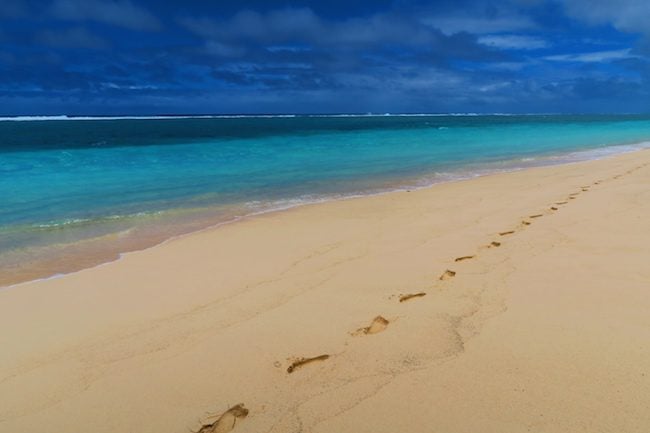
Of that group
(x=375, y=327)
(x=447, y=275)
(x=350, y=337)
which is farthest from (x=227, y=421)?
(x=447, y=275)

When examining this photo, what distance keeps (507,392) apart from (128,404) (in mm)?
1984

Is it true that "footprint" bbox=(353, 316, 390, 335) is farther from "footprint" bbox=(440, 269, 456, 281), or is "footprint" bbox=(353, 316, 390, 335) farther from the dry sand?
"footprint" bbox=(440, 269, 456, 281)

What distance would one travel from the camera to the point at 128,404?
2695 millimetres

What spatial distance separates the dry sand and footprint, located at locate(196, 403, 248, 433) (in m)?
0.01

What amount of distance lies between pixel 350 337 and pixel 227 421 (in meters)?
1.04

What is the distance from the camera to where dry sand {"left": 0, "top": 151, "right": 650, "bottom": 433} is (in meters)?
2.47

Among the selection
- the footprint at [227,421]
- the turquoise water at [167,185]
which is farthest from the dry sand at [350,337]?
the turquoise water at [167,185]

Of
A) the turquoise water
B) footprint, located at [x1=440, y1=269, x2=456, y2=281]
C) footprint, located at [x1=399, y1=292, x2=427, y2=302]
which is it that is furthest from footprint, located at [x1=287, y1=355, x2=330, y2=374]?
the turquoise water

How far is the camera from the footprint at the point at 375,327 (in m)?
3.31

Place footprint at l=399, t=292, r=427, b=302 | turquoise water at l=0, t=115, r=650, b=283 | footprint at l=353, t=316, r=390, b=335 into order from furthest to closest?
1. turquoise water at l=0, t=115, r=650, b=283
2. footprint at l=399, t=292, r=427, b=302
3. footprint at l=353, t=316, r=390, b=335

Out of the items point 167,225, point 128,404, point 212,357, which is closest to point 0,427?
point 128,404

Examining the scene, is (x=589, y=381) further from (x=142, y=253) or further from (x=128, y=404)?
(x=142, y=253)

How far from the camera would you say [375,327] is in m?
3.39

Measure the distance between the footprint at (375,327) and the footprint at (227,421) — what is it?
102cm
